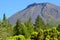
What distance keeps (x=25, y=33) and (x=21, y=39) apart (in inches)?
881

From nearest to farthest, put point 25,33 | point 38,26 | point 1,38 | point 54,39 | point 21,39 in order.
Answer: point 1,38, point 54,39, point 21,39, point 25,33, point 38,26

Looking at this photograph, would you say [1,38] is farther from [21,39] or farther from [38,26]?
[38,26]

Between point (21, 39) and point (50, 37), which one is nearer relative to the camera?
point (50, 37)

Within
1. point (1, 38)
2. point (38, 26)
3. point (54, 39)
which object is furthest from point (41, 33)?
point (38, 26)

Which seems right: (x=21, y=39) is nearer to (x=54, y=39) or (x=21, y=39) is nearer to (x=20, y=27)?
(x=54, y=39)

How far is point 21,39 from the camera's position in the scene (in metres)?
51.6

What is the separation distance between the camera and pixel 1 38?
25891mm

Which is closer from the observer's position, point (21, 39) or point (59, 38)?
point (59, 38)

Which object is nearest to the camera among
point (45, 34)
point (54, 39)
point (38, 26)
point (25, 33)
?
point (54, 39)

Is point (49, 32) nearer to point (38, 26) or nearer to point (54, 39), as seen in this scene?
point (54, 39)

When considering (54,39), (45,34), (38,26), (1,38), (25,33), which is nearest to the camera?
(1,38)

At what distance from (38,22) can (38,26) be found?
4035mm

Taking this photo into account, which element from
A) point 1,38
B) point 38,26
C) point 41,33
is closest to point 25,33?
point 38,26

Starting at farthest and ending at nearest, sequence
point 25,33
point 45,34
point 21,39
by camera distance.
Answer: point 25,33 < point 21,39 < point 45,34
